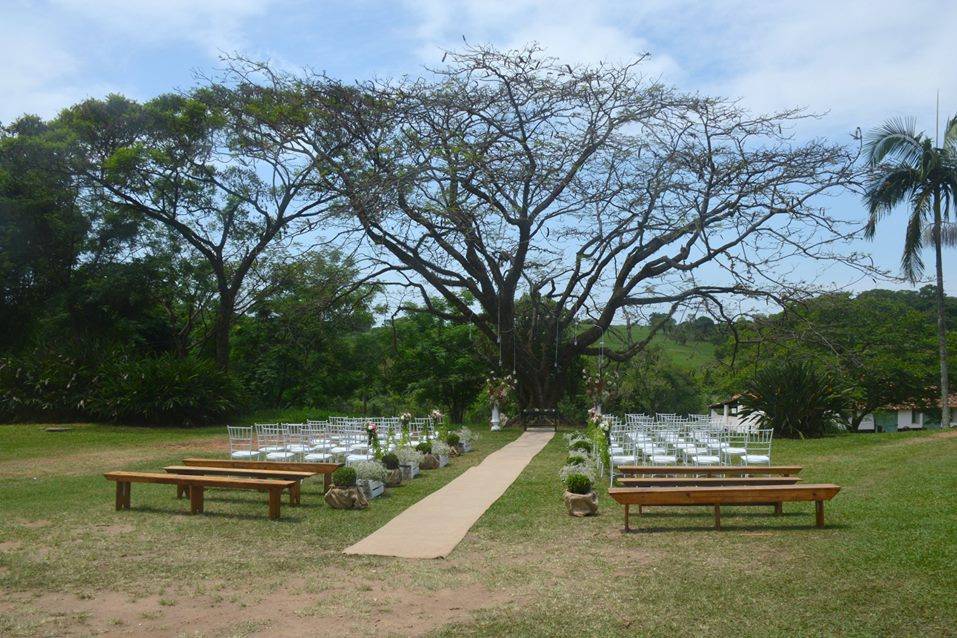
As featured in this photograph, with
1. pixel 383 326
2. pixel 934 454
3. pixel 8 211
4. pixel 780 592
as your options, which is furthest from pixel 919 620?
pixel 383 326

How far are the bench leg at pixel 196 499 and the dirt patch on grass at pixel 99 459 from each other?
5.18m

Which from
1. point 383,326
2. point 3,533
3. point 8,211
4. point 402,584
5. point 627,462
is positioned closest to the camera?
point 402,584

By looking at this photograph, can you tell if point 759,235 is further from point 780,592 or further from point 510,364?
point 780,592

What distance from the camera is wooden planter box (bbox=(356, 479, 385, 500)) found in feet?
34.8

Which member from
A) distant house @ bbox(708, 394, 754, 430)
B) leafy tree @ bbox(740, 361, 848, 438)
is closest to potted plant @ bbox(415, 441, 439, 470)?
distant house @ bbox(708, 394, 754, 430)

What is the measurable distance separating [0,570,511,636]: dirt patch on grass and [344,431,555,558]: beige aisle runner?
51.9 inches

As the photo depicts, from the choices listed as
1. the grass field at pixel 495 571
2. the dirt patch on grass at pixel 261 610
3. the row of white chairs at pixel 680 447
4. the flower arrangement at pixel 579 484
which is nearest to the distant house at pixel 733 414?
the row of white chairs at pixel 680 447

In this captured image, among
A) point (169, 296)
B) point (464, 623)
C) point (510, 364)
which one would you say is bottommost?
point (464, 623)

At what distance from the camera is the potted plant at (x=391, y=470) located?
39.9ft

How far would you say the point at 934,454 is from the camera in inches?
572

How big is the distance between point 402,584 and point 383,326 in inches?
1209

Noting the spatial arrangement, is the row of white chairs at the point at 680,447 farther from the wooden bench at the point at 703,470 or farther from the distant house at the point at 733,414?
the distant house at the point at 733,414

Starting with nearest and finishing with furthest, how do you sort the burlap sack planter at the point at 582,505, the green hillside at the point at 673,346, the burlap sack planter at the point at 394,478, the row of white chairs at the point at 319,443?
1. the burlap sack planter at the point at 582,505
2. the burlap sack planter at the point at 394,478
3. the row of white chairs at the point at 319,443
4. the green hillside at the point at 673,346

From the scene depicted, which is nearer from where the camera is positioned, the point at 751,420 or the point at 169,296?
the point at 751,420
